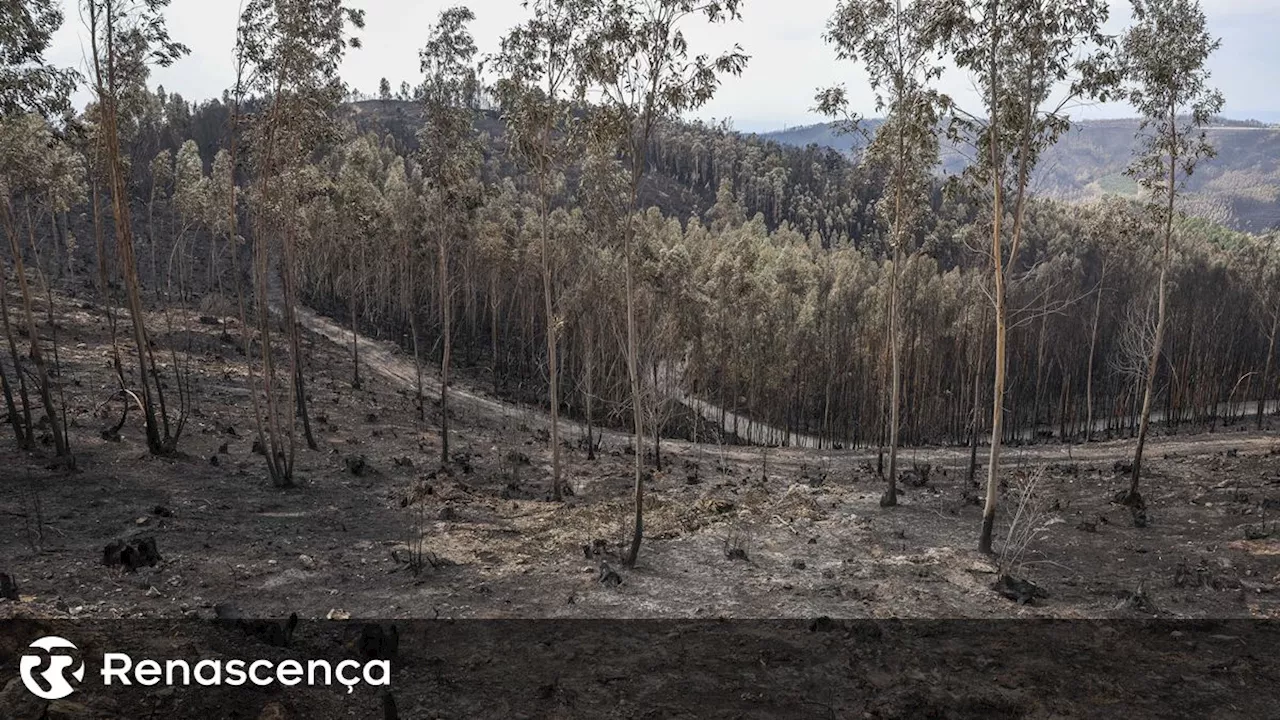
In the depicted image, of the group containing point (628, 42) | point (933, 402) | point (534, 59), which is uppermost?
point (534, 59)

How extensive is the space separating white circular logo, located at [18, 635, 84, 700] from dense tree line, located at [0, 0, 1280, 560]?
8.89m

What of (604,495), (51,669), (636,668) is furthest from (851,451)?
(51,669)

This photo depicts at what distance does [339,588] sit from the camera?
41.8ft

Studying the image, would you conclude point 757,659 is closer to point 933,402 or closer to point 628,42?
point 628,42

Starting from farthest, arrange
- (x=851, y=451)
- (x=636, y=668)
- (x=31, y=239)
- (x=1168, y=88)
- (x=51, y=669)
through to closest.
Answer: (x=851, y=451)
(x=31, y=239)
(x=1168, y=88)
(x=636, y=668)
(x=51, y=669)

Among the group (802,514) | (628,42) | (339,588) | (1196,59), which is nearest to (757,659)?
(339,588)

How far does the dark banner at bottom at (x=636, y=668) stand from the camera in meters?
8.10

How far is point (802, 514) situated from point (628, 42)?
12.8 meters

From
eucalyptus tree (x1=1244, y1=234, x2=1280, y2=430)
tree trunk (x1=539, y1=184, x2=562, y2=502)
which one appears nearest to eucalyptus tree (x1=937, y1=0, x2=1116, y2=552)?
tree trunk (x1=539, y1=184, x2=562, y2=502)

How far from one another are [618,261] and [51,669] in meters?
41.7

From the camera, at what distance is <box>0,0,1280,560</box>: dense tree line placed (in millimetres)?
15156

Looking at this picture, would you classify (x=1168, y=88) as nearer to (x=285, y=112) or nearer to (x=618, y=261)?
(x=285, y=112)

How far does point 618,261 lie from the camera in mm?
47906

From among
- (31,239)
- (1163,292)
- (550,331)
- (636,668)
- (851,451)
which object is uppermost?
(31,239)
